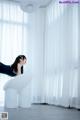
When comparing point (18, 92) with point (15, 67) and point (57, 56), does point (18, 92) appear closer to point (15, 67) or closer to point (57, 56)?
point (57, 56)

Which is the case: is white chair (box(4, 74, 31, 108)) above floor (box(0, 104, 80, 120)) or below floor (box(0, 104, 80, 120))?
above

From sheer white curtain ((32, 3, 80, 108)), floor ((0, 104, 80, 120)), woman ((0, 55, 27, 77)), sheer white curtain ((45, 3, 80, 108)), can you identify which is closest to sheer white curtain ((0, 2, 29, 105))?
sheer white curtain ((32, 3, 80, 108))

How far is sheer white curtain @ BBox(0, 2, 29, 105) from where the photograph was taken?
422 centimetres

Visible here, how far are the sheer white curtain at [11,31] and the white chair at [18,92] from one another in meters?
0.49

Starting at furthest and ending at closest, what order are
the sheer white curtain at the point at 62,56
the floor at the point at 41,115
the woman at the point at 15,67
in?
the sheer white curtain at the point at 62,56 < the floor at the point at 41,115 < the woman at the point at 15,67

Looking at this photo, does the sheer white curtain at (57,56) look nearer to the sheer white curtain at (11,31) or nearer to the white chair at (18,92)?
the sheer white curtain at (11,31)

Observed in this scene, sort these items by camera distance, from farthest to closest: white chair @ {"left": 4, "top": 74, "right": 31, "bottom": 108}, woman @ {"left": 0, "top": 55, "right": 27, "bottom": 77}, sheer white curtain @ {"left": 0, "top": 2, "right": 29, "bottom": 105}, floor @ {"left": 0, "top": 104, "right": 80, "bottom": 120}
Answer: sheer white curtain @ {"left": 0, "top": 2, "right": 29, "bottom": 105}
white chair @ {"left": 4, "top": 74, "right": 31, "bottom": 108}
floor @ {"left": 0, "top": 104, "right": 80, "bottom": 120}
woman @ {"left": 0, "top": 55, "right": 27, "bottom": 77}

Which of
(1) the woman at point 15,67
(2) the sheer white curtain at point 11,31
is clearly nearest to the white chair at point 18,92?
(2) the sheer white curtain at point 11,31

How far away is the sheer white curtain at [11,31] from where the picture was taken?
422cm

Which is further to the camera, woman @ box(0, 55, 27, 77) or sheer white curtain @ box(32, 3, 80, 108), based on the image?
sheer white curtain @ box(32, 3, 80, 108)

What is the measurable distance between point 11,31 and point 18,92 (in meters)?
1.21

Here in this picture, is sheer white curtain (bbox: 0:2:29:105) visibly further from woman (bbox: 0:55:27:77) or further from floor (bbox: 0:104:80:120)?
woman (bbox: 0:55:27:77)

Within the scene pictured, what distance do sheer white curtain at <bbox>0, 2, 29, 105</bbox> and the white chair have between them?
0.49 m

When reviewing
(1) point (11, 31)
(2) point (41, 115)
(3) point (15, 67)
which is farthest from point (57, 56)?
(3) point (15, 67)
